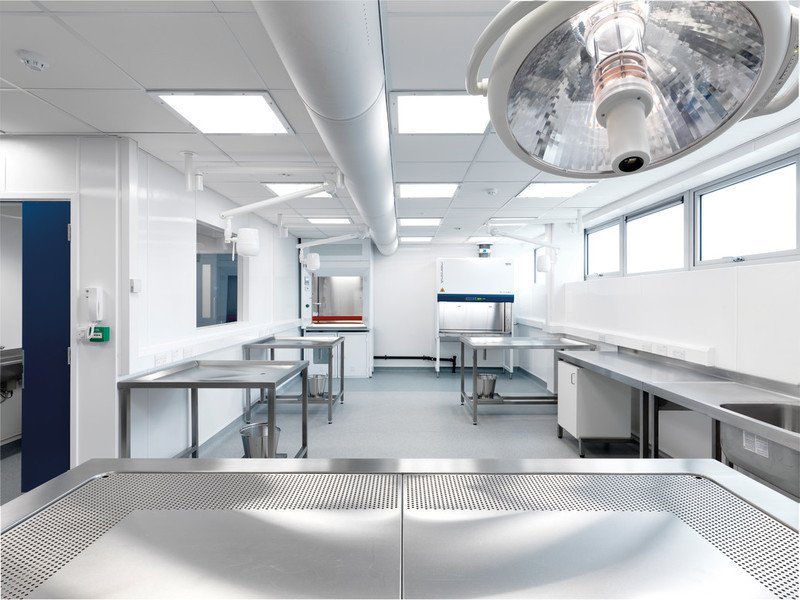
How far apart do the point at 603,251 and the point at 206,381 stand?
483 centimetres

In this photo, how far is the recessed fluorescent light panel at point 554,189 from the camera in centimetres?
350

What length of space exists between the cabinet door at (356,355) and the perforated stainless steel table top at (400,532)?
532 centimetres

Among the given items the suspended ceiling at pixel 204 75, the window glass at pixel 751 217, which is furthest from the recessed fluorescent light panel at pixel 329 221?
the window glass at pixel 751 217

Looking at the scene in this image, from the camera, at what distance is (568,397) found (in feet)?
11.5

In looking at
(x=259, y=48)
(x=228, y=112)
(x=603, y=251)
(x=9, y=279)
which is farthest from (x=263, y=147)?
(x=603, y=251)

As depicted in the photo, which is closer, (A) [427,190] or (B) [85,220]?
(B) [85,220]

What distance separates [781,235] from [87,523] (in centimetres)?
387

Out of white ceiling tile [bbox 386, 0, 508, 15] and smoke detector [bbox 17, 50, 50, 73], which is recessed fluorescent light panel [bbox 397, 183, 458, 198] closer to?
white ceiling tile [bbox 386, 0, 508, 15]

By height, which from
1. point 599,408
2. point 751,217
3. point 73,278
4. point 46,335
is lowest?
point 599,408

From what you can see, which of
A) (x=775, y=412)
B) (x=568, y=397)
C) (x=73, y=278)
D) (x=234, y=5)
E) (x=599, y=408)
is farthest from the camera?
(x=568, y=397)

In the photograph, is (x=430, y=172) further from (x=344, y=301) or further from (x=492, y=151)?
(x=344, y=301)

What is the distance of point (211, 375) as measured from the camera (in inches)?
114

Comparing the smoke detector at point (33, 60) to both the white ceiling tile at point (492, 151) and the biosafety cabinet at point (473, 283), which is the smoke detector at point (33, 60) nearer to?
the white ceiling tile at point (492, 151)

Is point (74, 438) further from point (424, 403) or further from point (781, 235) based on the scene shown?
point (781, 235)
